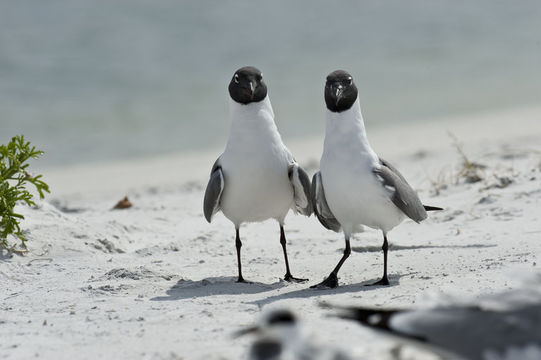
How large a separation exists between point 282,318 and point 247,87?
9.65ft

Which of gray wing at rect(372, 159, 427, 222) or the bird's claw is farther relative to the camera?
the bird's claw

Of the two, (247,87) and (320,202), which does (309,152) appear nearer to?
(247,87)

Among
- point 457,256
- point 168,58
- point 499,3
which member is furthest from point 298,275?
point 499,3

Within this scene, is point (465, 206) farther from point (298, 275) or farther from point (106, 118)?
point (106, 118)

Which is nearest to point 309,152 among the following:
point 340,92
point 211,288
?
point 340,92

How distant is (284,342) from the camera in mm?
3230

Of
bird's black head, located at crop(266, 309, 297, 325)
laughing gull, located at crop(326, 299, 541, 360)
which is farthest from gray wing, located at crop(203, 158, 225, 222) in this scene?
bird's black head, located at crop(266, 309, 297, 325)

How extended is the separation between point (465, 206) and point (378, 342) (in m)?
3.65

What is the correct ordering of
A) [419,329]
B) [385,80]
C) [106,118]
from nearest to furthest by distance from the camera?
[419,329] → [106,118] → [385,80]

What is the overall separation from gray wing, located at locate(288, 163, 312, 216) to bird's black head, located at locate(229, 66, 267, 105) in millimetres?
546

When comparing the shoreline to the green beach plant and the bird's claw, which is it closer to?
the green beach plant


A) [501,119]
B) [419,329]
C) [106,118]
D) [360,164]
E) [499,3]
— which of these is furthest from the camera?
[499,3]

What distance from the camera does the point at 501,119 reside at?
1460 centimetres

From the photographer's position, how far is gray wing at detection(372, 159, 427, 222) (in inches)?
210
